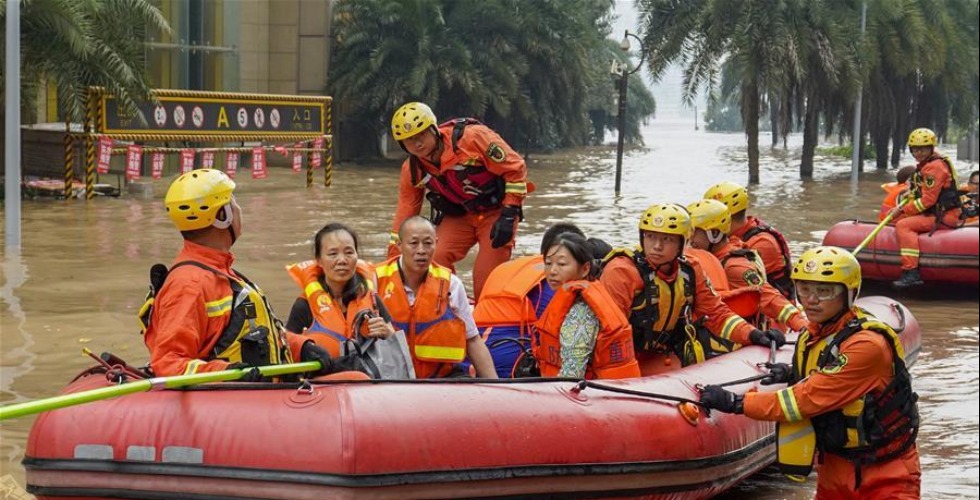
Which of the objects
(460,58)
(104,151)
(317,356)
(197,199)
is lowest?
(317,356)

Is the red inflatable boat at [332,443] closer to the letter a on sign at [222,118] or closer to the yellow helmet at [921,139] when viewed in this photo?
the yellow helmet at [921,139]

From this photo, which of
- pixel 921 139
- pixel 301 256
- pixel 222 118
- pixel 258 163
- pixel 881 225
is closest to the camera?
pixel 921 139

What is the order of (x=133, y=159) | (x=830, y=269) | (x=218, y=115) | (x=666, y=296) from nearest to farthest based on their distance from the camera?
(x=830, y=269), (x=666, y=296), (x=133, y=159), (x=218, y=115)

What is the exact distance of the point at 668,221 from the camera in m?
6.89

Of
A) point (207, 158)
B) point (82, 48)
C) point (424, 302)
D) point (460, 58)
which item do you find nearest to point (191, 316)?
point (424, 302)

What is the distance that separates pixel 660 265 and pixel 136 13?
49.4 feet

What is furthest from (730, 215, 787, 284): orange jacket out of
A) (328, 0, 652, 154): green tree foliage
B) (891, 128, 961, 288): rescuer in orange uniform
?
(328, 0, 652, 154): green tree foliage

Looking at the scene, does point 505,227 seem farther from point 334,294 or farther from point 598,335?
point 334,294

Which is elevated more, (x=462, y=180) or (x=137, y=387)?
(x=462, y=180)

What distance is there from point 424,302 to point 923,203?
8599 millimetres

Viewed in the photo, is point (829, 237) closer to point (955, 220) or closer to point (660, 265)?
point (955, 220)

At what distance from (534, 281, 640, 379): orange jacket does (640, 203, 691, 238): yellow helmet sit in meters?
0.46

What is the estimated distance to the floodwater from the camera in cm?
842

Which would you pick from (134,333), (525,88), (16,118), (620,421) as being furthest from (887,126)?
(620,421)
